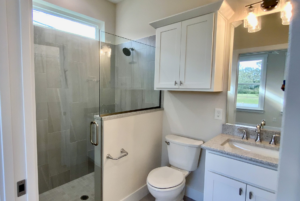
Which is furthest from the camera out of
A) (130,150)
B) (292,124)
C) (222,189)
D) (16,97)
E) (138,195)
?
(138,195)

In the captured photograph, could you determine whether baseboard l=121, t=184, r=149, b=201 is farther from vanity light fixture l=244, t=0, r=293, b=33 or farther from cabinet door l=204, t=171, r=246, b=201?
vanity light fixture l=244, t=0, r=293, b=33

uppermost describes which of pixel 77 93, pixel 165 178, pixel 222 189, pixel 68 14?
pixel 68 14

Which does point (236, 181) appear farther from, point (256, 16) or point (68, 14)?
point (68, 14)

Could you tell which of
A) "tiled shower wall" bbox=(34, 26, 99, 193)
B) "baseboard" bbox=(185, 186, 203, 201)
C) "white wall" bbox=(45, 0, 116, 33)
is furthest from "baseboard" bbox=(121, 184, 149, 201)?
"white wall" bbox=(45, 0, 116, 33)

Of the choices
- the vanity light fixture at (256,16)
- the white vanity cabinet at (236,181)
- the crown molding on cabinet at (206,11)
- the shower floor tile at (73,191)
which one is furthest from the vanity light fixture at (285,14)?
the shower floor tile at (73,191)

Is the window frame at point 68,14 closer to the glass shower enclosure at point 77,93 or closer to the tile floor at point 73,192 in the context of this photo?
the glass shower enclosure at point 77,93

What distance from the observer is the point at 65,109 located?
2332 mm

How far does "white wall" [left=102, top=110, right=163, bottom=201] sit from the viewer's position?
1.74 meters

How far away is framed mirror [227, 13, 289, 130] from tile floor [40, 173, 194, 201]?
135 centimetres

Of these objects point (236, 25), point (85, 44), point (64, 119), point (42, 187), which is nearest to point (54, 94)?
point (64, 119)

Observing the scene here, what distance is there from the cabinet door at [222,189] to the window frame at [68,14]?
6.68ft

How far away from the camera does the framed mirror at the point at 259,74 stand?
1539 mm

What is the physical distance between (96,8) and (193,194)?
311 centimetres

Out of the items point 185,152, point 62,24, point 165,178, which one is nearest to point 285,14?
point 185,152
